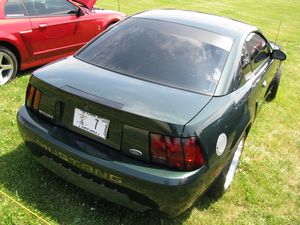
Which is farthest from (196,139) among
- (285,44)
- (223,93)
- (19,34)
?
(285,44)

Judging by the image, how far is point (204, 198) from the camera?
→ 131 inches

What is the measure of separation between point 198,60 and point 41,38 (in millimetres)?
3187

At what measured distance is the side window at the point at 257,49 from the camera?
12.1ft

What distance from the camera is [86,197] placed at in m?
3.08

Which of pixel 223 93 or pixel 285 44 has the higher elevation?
pixel 223 93

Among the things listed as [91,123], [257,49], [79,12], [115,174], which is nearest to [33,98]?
[91,123]

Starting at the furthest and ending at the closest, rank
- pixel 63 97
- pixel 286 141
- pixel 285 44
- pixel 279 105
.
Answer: pixel 285 44 < pixel 279 105 < pixel 286 141 < pixel 63 97

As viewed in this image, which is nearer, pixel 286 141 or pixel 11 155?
pixel 11 155

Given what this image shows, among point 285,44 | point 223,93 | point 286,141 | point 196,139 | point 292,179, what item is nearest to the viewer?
point 196,139

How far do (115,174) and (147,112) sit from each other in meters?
0.46

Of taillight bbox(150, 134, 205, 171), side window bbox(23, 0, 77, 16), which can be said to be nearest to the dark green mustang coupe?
taillight bbox(150, 134, 205, 171)

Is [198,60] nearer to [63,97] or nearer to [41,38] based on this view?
[63,97]

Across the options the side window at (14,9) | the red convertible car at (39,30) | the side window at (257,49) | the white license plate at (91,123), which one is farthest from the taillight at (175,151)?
the side window at (14,9)

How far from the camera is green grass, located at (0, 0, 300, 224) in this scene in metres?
2.91
